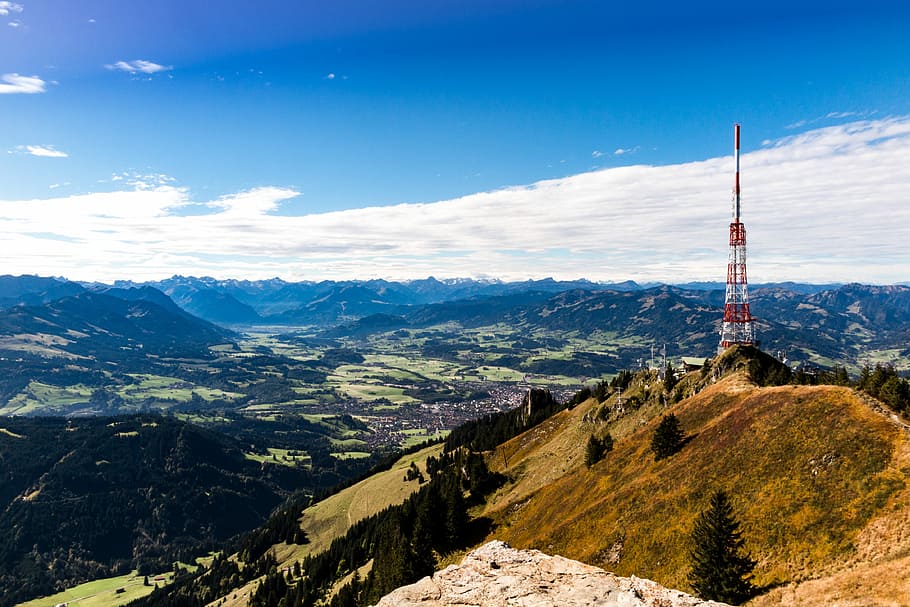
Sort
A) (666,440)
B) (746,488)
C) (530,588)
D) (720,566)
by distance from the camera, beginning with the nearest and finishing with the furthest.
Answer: (530,588)
(720,566)
(746,488)
(666,440)

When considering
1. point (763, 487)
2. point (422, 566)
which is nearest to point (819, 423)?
point (763, 487)

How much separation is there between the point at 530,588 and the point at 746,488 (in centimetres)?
Answer: 4986

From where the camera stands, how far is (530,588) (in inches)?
1027

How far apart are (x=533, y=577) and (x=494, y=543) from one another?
7.59 metres

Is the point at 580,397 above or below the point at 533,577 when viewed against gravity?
below

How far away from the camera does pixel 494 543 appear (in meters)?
34.9

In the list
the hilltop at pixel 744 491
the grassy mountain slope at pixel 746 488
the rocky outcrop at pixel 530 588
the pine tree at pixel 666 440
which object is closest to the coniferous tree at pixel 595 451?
the hilltop at pixel 744 491

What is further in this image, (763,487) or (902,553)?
(763,487)

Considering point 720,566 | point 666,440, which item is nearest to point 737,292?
point 666,440

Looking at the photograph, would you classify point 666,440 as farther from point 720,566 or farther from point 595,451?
point 720,566

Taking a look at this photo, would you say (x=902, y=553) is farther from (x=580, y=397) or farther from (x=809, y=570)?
(x=580, y=397)

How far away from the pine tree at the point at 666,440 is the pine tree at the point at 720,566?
115 ft

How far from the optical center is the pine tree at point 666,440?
8534 centimetres

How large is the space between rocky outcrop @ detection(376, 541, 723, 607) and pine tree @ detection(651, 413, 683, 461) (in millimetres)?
63169
